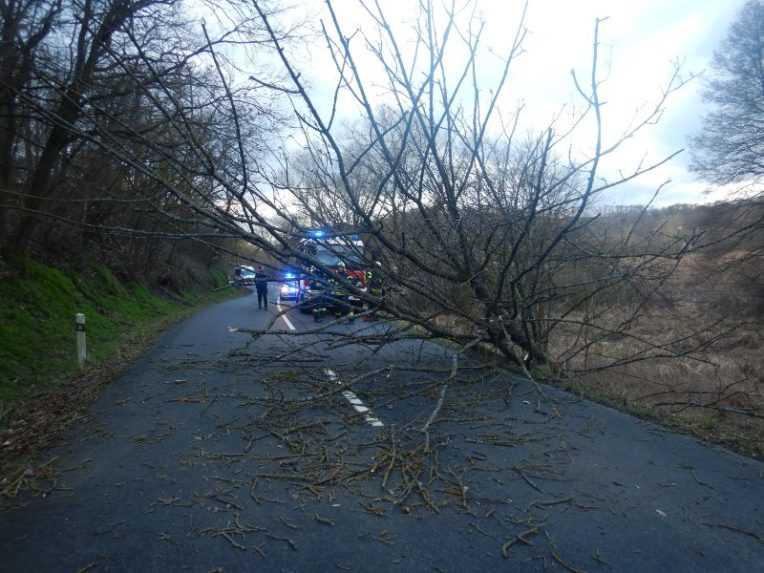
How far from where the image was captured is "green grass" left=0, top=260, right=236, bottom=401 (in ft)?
32.7

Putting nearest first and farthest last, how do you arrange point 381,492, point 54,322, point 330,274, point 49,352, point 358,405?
point 381,492, point 358,405, point 330,274, point 49,352, point 54,322

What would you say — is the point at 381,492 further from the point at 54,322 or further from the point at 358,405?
the point at 54,322

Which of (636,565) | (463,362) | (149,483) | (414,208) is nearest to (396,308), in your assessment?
(463,362)

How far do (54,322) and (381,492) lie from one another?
1202cm

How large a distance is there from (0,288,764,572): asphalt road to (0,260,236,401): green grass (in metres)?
3.67

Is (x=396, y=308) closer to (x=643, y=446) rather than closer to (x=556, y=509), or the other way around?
(x=643, y=446)

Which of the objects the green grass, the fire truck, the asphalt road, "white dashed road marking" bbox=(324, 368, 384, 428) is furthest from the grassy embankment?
"white dashed road marking" bbox=(324, 368, 384, 428)

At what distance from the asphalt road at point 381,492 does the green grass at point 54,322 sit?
3671mm

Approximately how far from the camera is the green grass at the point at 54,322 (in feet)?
32.7

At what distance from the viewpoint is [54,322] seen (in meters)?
14.0

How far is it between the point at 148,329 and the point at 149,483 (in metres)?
15.1

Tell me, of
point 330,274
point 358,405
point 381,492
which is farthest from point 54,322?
point 381,492

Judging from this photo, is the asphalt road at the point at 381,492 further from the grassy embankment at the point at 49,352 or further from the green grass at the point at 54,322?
the green grass at the point at 54,322

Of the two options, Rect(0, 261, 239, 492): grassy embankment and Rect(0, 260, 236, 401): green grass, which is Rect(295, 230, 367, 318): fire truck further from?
Rect(0, 260, 236, 401): green grass
